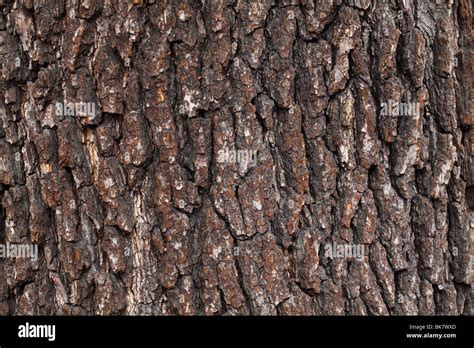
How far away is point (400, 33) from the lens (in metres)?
2.52

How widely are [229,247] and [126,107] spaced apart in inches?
28.3

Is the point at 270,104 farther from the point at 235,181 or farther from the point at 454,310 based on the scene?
the point at 454,310

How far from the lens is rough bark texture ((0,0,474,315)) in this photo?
7.95 ft

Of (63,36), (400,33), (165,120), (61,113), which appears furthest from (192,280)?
(400,33)

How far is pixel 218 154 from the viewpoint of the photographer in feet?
8.00

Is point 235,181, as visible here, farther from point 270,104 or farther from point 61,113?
point 61,113

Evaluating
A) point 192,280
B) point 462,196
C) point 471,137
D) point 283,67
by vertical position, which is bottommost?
point 192,280

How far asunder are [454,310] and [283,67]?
1317 mm

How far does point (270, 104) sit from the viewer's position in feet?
8.02

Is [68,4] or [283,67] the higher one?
[68,4]

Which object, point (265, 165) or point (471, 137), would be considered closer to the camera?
point (265, 165)

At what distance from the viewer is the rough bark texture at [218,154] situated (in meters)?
2.42

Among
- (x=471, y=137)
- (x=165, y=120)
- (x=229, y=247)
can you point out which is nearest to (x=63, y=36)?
(x=165, y=120)

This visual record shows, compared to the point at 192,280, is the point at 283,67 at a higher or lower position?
higher
